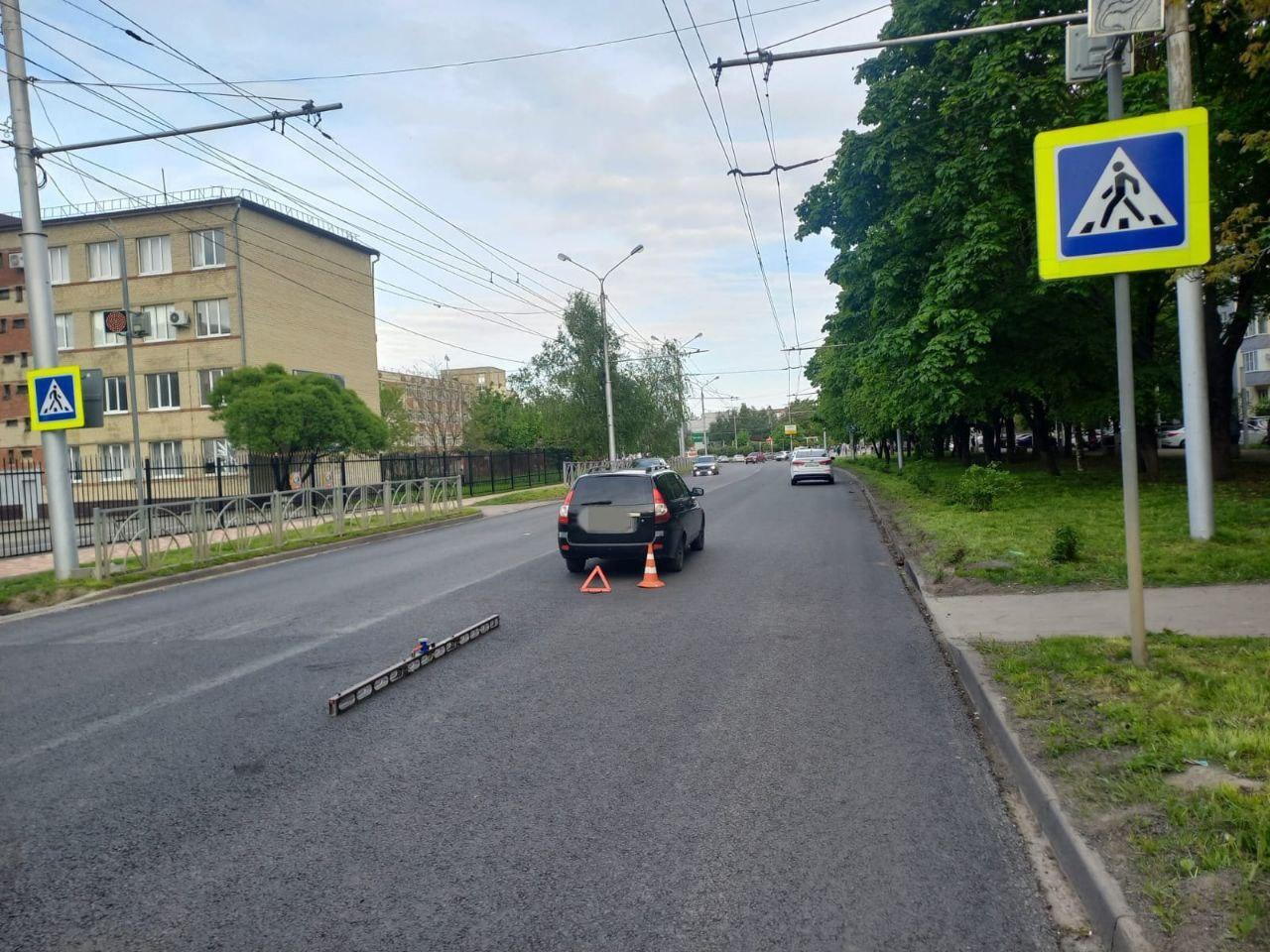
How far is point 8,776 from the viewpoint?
5.18 m

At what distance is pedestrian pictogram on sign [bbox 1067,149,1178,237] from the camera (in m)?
5.77

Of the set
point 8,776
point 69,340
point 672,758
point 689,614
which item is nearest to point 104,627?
point 8,776

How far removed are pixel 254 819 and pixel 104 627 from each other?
7.40 metres

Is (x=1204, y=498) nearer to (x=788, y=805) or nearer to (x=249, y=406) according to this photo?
(x=788, y=805)

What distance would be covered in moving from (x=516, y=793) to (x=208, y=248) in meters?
39.7

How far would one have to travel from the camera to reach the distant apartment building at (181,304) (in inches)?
1511

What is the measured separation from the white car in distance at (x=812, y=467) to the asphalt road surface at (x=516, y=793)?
3003 centimetres

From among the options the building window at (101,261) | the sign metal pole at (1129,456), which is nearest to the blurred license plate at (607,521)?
the sign metal pole at (1129,456)

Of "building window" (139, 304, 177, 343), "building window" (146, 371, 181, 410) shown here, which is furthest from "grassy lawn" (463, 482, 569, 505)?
"building window" (139, 304, 177, 343)

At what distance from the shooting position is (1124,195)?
5.83 meters

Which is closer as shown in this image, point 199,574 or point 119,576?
point 119,576

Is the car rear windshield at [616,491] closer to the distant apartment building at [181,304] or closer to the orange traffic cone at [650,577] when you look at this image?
the orange traffic cone at [650,577]

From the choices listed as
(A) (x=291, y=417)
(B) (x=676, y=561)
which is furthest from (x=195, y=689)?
(A) (x=291, y=417)

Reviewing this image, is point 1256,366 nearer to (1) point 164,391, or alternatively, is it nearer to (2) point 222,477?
(2) point 222,477
